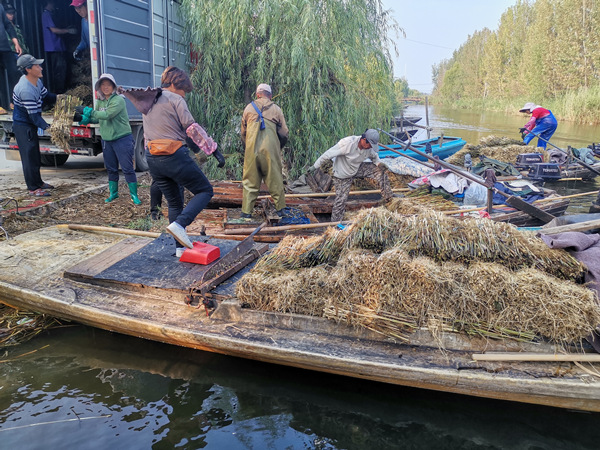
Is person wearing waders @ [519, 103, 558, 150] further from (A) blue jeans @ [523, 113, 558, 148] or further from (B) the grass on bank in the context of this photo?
(B) the grass on bank

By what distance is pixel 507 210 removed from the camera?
23.7 ft

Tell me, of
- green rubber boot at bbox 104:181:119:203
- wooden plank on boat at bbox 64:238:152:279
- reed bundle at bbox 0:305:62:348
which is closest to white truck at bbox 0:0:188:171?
green rubber boot at bbox 104:181:119:203

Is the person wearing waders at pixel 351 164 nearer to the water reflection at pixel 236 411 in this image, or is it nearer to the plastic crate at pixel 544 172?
the water reflection at pixel 236 411

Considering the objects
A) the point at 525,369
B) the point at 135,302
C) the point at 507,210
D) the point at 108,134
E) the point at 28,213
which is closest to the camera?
the point at 525,369

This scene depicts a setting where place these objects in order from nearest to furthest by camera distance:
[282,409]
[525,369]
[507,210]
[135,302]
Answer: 1. [525,369]
2. [282,409]
3. [135,302]
4. [507,210]

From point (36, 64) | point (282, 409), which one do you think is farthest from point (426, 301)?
point (36, 64)

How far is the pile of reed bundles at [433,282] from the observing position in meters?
3.13

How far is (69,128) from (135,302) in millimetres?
5053

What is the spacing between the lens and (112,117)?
6574 mm

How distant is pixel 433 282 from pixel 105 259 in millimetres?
3245

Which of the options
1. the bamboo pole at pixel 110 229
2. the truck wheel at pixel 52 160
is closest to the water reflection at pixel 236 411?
the bamboo pole at pixel 110 229

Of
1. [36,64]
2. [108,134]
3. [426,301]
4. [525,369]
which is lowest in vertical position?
[525,369]

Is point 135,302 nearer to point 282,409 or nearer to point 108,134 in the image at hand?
point 282,409

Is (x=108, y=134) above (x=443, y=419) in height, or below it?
above
